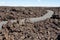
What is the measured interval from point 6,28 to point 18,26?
0.84 metres

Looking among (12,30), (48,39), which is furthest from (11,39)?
(48,39)

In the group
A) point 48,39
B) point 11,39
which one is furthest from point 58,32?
point 11,39

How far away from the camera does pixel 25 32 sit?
11.7m

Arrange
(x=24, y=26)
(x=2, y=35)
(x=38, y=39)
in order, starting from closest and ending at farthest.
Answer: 1. (x=2, y=35)
2. (x=38, y=39)
3. (x=24, y=26)

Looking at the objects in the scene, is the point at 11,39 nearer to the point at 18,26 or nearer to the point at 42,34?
the point at 18,26

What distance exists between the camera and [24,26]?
1291cm

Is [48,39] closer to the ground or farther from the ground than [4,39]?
closer to the ground

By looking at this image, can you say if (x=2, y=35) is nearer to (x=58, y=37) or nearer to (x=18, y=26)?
(x=18, y=26)

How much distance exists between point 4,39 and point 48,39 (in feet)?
11.5

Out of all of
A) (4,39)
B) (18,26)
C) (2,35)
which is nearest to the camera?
(4,39)

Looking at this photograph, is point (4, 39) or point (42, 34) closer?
point (4, 39)

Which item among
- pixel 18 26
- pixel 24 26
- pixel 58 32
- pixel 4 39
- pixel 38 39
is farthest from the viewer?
pixel 58 32

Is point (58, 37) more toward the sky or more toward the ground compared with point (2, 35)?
more toward the ground

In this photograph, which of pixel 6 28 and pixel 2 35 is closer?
pixel 2 35
